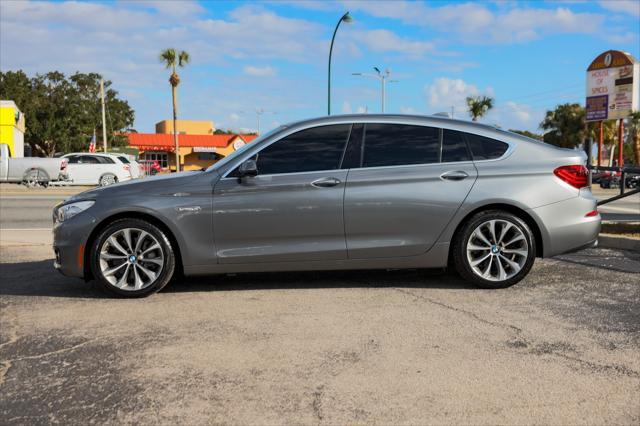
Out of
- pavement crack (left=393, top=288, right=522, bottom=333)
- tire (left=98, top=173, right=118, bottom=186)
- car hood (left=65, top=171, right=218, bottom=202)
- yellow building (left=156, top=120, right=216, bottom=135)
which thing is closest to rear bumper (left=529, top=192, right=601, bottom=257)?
pavement crack (left=393, top=288, right=522, bottom=333)

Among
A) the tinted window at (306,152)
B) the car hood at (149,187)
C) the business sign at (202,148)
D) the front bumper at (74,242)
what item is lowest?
the front bumper at (74,242)

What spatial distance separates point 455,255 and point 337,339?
1.86 m

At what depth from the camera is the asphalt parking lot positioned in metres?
3.02

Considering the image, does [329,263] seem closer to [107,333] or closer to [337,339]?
[337,339]

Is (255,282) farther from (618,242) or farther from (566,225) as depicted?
(618,242)

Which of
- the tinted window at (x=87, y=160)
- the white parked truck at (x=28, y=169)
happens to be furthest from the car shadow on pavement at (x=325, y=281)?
the tinted window at (x=87, y=160)

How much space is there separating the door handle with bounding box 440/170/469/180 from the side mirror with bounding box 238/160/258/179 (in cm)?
167

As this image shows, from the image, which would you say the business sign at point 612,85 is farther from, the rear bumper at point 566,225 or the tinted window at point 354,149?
the tinted window at point 354,149

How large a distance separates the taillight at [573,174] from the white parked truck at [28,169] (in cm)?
2434

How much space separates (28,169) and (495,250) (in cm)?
2482

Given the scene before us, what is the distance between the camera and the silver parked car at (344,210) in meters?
5.32

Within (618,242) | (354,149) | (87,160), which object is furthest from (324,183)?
(87,160)

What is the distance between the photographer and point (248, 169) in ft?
17.4

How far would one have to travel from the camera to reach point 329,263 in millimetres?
5422
